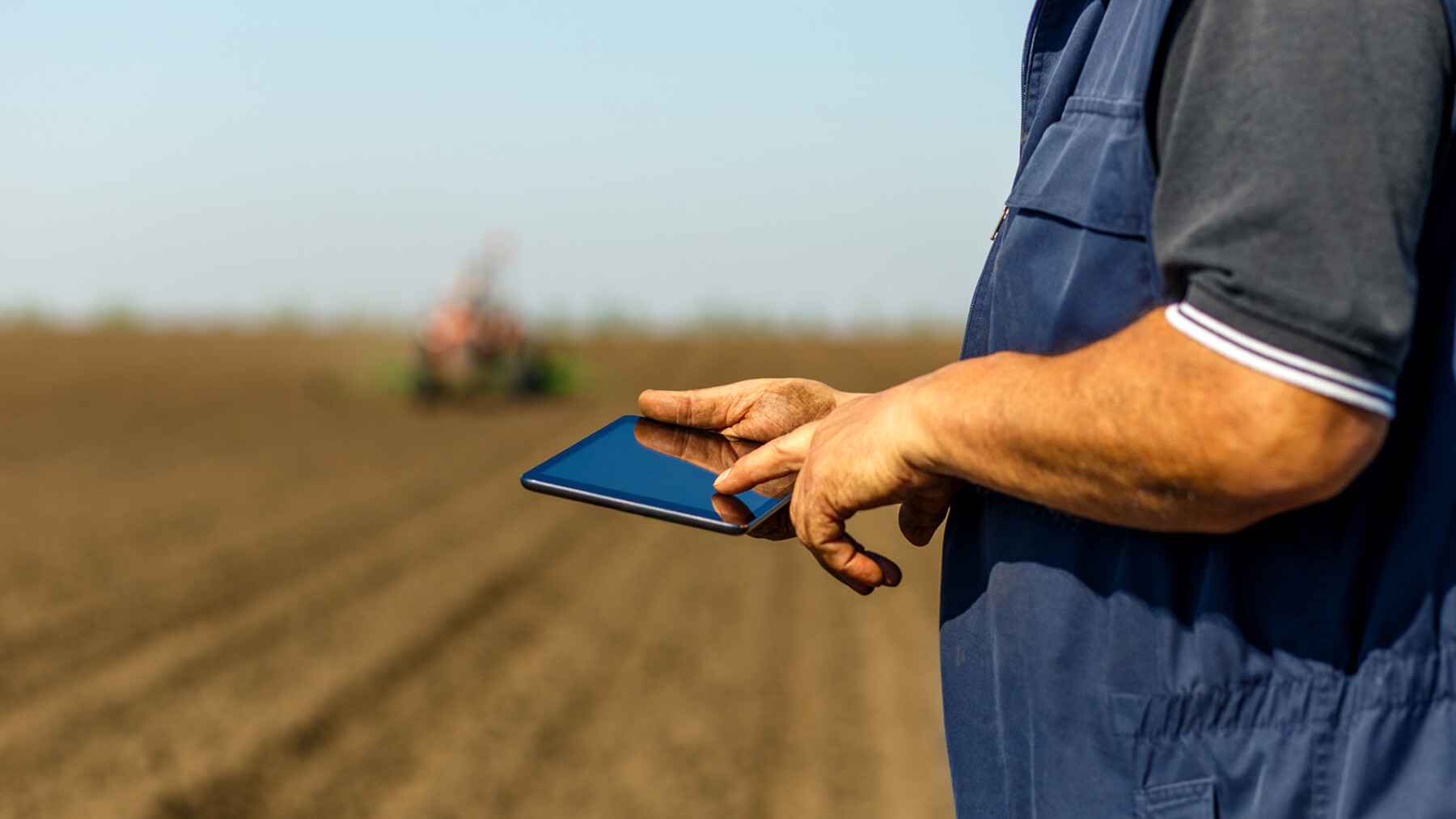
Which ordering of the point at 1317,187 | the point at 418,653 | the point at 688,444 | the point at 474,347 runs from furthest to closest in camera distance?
the point at 474,347
the point at 418,653
the point at 688,444
the point at 1317,187

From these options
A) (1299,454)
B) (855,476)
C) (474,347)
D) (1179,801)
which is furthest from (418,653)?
(474,347)

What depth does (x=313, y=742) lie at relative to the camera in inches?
196

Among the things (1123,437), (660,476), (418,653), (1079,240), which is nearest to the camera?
(1123,437)

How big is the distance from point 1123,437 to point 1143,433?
0.06 feet

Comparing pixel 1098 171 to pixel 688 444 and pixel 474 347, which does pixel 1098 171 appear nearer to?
pixel 688 444

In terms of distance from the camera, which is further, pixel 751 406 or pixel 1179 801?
pixel 751 406

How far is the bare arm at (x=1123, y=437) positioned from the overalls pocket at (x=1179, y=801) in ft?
0.81

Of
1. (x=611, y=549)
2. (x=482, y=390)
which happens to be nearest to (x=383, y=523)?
(x=611, y=549)

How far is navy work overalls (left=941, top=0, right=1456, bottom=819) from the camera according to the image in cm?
106

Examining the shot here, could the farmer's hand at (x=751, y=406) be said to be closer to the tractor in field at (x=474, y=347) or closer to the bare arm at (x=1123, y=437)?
the bare arm at (x=1123, y=437)

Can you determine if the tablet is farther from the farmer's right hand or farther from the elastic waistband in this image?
the elastic waistband

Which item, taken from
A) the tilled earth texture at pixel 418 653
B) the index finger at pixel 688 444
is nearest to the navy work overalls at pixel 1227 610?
the index finger at pixel 688 444

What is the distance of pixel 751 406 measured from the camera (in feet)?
5.65

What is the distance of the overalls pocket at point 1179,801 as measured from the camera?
1.07 meters
